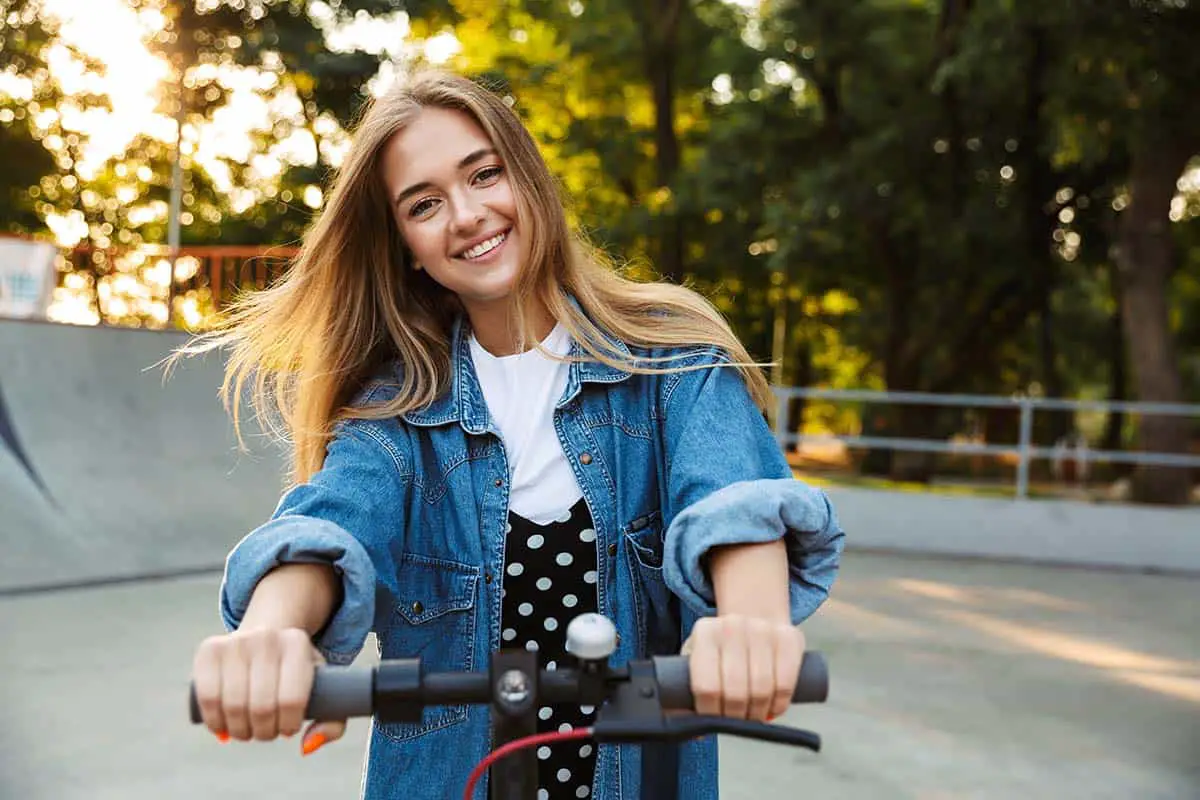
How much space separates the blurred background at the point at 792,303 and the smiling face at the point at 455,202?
0.29 meters

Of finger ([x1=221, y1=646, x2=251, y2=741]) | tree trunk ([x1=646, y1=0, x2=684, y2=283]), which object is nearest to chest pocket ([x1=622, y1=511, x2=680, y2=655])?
finger ([x1=221, y1=646, x2=251, y2=741])

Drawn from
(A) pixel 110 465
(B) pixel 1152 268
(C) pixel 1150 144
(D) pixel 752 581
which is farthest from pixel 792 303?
(D) pixel 752 581

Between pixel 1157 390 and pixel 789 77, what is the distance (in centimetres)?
772

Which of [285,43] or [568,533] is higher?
[285,43]

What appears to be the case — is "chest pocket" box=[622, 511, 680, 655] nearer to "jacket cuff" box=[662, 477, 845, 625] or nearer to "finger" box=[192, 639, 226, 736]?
"jacket cuff" box=[662, 477, 845, 625]

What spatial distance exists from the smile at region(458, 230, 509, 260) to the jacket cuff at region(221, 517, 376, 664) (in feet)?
1.66

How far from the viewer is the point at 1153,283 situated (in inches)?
528

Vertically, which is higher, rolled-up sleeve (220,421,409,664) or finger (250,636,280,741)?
→ rolled-up sleeve (220,421,409,664)

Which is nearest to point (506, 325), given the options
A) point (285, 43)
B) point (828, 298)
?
point (285, 43)

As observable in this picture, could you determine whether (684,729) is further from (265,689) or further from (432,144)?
(432,144)

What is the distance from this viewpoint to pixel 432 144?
67.3 inches

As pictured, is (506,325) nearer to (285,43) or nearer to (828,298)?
(285,43)

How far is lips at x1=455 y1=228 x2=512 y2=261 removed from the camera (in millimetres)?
1724

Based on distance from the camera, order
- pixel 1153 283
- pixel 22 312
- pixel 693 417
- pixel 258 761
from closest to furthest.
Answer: pixel 693 417 → pixel 258 761 → pixel 22 312 → pixel 1153 283
